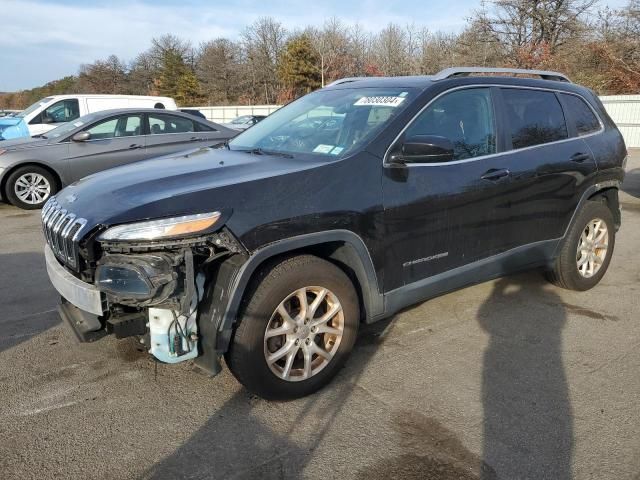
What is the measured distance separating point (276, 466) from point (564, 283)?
337 centimetres

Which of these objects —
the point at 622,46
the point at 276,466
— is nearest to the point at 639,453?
the point at 276,466

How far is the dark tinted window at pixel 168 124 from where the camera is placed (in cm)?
928

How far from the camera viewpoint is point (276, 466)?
2533 mm

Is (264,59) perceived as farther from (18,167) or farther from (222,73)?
(18,167)

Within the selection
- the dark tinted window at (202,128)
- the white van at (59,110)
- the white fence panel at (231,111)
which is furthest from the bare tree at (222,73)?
the dark tinted window at (202,128)

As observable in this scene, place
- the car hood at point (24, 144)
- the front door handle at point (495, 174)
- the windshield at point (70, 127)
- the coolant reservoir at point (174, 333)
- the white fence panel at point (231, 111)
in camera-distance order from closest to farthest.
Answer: the coolant reservoir at point (174, 333) < the front door handle at point (495, 174) < the car hood at point (24, 144) < the windshield at point (70, 127) < the white fence panel at point (231, 111)

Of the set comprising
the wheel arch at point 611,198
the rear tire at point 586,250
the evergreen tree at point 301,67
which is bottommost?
the rear tire at point 586,250

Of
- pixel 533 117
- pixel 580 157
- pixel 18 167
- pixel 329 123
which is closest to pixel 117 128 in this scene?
pixel 18 167

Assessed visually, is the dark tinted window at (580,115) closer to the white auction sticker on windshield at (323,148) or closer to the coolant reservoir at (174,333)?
the white auction sticker on windshield at (323,148)

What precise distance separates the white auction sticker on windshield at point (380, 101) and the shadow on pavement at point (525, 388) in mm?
1834

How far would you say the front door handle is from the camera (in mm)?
3721

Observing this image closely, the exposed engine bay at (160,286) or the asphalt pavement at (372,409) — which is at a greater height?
the exposed engine bay at (160,286)

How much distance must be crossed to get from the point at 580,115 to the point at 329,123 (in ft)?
Answer: 8.08

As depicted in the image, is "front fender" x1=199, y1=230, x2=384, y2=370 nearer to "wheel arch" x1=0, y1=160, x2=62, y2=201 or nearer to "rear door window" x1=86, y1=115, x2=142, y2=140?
"rear door window" x1=86, y1=115, x2=142, y2=140
